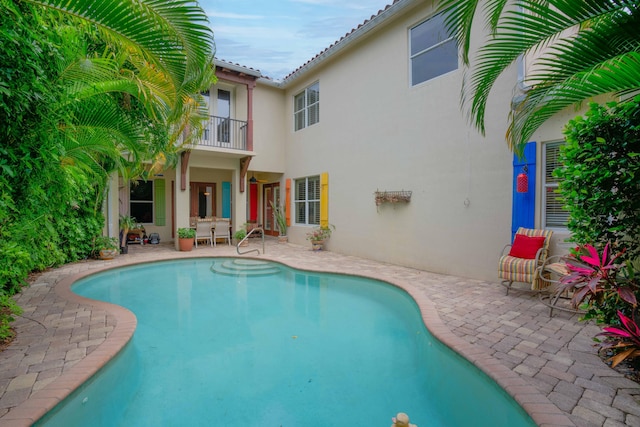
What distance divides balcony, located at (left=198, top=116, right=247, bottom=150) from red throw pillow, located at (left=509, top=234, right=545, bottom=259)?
30.6ft

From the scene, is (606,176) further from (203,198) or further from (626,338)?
(203,198)

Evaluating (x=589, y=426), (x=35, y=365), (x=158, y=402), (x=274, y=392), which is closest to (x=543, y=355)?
(x=589, y=426)

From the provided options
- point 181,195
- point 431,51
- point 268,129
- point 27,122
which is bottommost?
point 181,195

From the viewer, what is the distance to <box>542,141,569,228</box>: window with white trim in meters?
5.85

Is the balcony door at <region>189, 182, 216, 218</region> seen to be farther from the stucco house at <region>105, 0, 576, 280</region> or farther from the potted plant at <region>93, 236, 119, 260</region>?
the potted plant at <region>93, 236, 119, 260</region>

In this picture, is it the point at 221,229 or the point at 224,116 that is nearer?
the point at 221,229

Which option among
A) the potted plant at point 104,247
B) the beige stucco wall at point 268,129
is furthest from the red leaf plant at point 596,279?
the beige stucco wall at point 268,129

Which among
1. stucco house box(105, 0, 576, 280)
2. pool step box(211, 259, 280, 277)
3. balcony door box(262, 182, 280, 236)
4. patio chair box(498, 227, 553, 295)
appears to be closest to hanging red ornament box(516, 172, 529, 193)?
stucco house box(105, 0, 576, 280)

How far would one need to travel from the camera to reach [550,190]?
5.92 metres

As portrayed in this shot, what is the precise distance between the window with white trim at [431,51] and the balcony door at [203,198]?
9752 millimetres

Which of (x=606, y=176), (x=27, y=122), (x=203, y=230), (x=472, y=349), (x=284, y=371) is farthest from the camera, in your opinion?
(x=203, y=230)

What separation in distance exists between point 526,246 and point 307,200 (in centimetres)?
805

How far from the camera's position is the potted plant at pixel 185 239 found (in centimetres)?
1107

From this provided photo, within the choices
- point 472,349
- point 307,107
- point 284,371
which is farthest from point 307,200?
point 472,349
